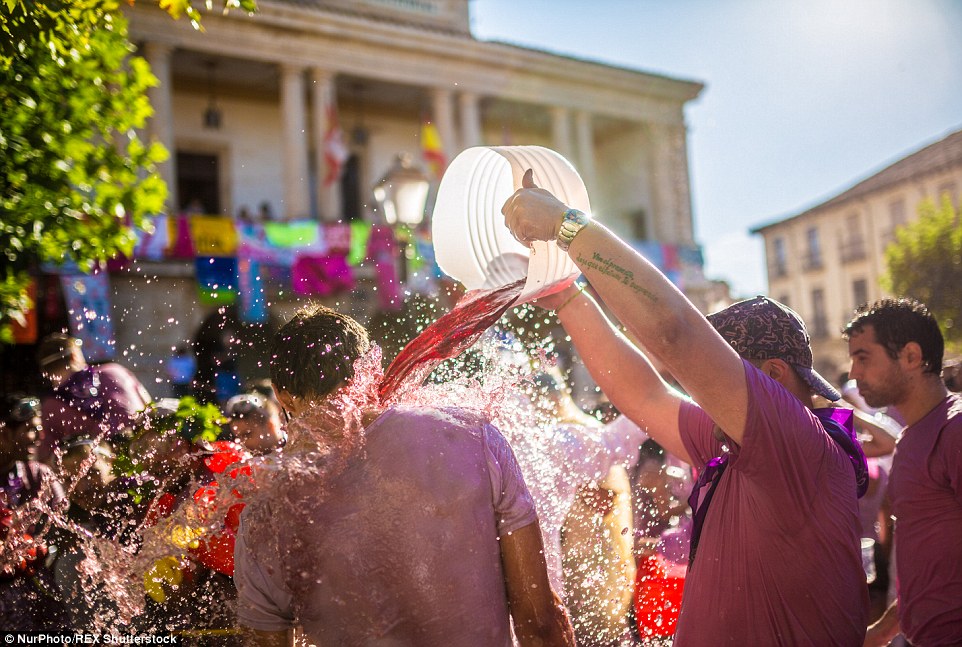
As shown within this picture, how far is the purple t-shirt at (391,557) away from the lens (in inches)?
61.9


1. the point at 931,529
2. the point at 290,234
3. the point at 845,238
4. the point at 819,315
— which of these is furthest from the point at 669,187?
the point at 931,529

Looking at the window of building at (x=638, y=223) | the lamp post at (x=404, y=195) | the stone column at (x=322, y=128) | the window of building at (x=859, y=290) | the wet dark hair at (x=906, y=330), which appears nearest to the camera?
the wet dark hair at (x=906, y=330)

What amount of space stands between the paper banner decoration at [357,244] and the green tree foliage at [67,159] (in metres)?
8.64

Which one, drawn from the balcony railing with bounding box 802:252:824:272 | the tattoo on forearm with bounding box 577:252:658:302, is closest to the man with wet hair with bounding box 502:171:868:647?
the tattoo on forearm with bounding box 577:252:658:302

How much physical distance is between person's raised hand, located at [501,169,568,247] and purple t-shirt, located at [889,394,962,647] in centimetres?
178

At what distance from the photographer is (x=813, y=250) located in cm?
3938

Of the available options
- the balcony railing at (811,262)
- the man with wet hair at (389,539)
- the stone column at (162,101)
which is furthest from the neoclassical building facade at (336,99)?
the balcony railing at (811,262)

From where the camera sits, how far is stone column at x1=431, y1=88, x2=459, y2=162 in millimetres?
18891

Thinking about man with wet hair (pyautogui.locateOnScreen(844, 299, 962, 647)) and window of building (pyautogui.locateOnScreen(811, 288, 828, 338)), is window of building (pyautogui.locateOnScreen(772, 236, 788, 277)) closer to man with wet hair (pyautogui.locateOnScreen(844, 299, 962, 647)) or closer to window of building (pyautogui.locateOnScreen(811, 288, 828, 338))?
window of building (pyautogui.locateOnScreen(811, 288, 828, 338))

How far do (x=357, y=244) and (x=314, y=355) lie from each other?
14.5 meters

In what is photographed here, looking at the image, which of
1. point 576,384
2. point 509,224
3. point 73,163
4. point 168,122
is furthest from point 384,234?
point 509,224

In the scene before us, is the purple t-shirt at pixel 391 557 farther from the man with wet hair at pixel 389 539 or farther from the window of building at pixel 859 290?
the window of building at pixel 859 290

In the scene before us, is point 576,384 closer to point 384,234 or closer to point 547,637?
point 547,637

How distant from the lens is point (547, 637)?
1.66 meters
